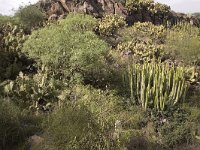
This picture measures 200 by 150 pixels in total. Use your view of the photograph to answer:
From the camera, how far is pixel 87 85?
17.2 meters

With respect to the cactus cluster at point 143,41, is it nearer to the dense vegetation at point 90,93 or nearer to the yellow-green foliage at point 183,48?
the dense vegetation at point 90,93

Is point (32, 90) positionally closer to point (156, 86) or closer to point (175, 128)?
point (156, 86)

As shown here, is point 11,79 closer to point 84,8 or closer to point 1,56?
point 1,56

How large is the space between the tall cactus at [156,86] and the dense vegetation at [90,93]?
0.04 metres

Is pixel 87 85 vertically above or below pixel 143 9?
below

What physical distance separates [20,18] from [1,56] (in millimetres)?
7159

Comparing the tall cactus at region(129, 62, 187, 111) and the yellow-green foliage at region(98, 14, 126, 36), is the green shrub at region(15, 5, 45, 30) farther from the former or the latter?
the tall cactus at region(129, 62, 187, 111)

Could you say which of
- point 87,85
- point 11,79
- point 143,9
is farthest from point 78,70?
point 143,9

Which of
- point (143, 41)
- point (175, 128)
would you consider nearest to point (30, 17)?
point (143, 41)

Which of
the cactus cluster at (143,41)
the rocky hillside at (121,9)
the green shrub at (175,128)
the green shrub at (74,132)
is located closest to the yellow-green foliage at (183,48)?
the cactus cluster at (143,41)

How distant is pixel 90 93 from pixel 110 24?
9.53 m

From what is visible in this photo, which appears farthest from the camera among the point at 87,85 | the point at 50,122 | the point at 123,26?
the point at 123,26

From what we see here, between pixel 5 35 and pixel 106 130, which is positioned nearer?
pixel 106 130

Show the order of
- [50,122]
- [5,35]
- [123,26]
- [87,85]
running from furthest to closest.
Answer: [123,26]
[5,35]
[87,85]
[50,122]
